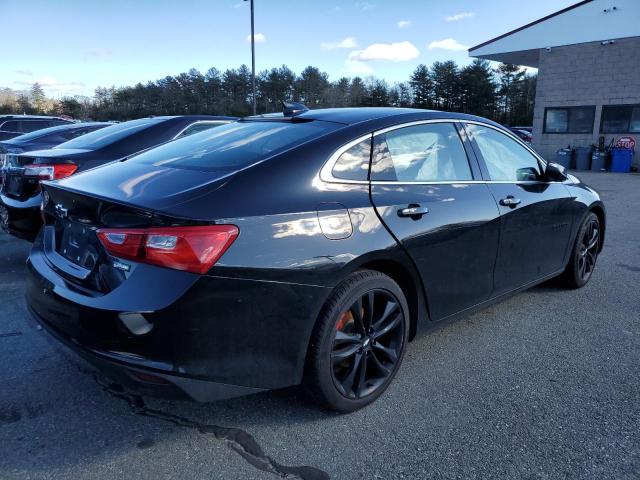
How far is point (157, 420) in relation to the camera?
8.63ft

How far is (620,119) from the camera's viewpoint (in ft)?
63.3

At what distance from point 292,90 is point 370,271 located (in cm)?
5546

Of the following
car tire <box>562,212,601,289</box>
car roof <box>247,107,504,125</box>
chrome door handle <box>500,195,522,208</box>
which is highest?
car roof <box>247,107,504,125</box>

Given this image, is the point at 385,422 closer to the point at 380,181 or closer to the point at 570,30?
the point at 380,181

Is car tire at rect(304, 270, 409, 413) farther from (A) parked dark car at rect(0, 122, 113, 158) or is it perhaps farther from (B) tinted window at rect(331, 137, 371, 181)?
(A) parked dark car at rect(0, 122, 113, 158)

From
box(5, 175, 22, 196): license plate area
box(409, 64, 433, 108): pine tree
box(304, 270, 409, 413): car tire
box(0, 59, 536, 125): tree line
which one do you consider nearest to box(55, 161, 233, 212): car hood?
box(304, 270, 409, 413): car tire

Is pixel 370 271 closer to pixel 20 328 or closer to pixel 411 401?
pixel 411 401

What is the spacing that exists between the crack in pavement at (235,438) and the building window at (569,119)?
21.3 metres

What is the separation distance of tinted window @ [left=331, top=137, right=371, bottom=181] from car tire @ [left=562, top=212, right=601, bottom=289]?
8.74 feet

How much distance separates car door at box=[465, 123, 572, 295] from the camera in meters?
3.57

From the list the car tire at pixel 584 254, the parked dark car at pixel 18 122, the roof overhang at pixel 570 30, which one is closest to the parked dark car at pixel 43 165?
the car tire at pixel 584 254

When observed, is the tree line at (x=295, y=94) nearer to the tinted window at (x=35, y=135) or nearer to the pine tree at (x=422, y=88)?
the pine tree at (x=422, y=88)

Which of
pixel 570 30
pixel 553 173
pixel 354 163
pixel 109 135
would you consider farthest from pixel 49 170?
pixel 570 30

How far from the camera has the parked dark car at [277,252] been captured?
2.14 metres
